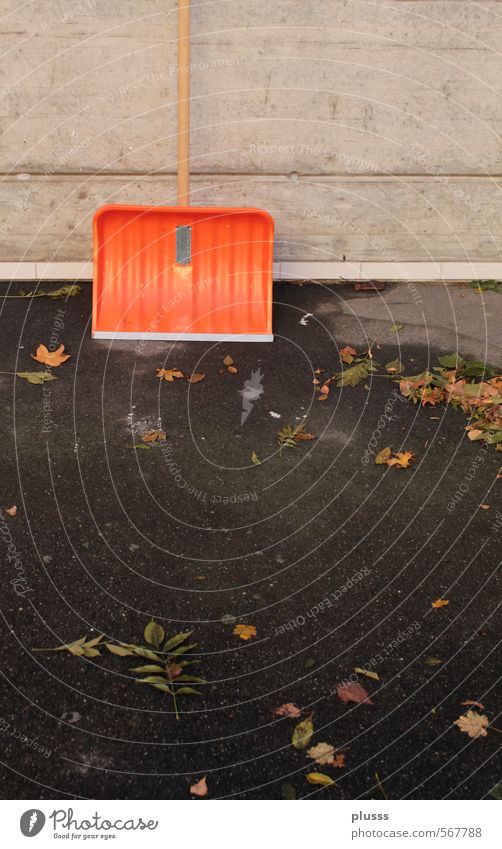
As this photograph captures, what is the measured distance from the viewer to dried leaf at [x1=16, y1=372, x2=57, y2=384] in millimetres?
5152

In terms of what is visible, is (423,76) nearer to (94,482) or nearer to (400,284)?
(400,284)

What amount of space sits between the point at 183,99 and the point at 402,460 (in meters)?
2.81

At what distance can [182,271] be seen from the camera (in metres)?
5.97

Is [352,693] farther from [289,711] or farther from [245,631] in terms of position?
[245,631]

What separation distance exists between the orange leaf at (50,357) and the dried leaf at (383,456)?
2039 mm

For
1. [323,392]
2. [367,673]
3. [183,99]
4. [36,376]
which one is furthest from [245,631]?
[183,99]

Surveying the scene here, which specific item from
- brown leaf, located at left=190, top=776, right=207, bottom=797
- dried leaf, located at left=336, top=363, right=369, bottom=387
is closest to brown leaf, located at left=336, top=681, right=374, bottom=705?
brown leaf, located at left=190, top=776, right=207, bottom=797

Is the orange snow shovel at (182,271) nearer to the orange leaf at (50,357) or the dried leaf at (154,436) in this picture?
the orange leaf at (50,357)

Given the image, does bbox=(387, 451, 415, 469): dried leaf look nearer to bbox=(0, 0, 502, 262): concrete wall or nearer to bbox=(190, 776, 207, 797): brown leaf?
bbox=(190, 776, 207, 797): brown leaf

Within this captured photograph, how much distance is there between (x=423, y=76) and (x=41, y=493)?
165 inches

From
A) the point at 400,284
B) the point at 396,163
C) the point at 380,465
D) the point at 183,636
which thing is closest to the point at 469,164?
the point at 396,163

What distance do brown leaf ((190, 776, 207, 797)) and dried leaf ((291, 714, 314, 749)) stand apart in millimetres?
316

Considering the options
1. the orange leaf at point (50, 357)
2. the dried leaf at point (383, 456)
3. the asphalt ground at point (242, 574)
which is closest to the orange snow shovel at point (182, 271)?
the asphalt ground at point (242, 574)

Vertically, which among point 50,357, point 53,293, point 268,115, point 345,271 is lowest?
point 50,357
